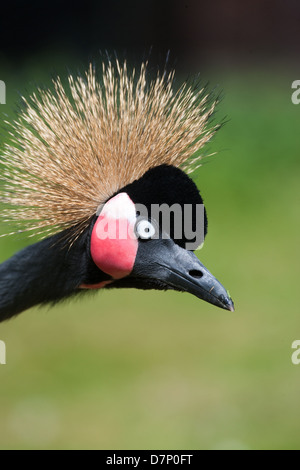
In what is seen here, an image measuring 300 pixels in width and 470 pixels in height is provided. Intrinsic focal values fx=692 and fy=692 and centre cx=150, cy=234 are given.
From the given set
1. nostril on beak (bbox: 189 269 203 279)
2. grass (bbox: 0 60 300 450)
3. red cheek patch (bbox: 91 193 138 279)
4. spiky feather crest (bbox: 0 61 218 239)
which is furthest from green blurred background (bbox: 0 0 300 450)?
nostril on beak (bbox: 189 269 203 279)

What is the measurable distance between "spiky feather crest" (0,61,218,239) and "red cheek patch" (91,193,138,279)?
51 mm

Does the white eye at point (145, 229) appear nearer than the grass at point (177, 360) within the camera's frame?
Yes

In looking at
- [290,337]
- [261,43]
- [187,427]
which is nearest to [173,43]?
[261,43]

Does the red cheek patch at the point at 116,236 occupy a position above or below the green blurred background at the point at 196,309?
below

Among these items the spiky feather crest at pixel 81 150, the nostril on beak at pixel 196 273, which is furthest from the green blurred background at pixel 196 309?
the nostril on beak at pixel 196 273

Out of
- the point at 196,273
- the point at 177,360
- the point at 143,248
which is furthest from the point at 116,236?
the point at 177,360

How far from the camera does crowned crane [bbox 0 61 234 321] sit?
142 cm

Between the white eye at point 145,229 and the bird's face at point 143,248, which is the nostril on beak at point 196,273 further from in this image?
the white eye at point 145,229

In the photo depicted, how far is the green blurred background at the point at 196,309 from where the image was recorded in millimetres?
2750

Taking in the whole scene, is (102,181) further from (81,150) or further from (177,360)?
(177,360)

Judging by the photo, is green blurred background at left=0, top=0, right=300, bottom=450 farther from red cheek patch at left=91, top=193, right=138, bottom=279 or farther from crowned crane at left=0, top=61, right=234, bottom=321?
red cheek patch at left=91, top=193, right=138, bottom=279

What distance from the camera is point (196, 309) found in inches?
141

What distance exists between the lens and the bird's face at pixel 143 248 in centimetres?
140

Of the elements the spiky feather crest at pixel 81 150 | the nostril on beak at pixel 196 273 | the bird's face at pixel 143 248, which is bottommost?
the nostril on beak at pixel 196 273
